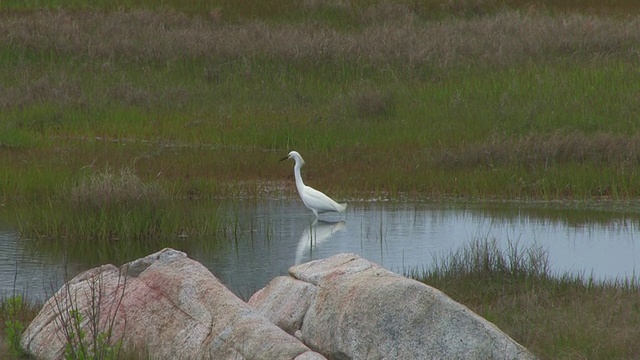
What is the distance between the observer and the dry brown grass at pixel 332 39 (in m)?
21.1

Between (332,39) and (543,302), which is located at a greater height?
(332,39)

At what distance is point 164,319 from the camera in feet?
21.5

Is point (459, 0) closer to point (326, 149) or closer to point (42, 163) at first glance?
point (326, 149)

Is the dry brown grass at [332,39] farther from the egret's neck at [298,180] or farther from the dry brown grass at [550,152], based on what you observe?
the egret's neck at [298,180]

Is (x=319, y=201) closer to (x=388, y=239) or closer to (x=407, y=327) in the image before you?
(x=388, y=239)

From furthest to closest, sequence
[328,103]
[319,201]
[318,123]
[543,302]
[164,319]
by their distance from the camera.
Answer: [328,103] < [318,123] < [319,201] < [543,302] < [164,319]

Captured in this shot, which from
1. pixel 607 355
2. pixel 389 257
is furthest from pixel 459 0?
pixel 607 355

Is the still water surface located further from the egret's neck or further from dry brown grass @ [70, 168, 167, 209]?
dry brown grass @ [70, 168, 167, 209]

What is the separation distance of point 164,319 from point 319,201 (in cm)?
728

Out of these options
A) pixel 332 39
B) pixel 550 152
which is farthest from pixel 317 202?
pixel 332 39

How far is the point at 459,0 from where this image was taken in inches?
1109

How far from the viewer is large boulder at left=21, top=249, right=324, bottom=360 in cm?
604

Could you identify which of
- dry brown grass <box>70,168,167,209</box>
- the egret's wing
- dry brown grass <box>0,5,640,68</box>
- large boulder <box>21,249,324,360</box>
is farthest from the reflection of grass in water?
dry brown grass <box>0,5,640,68</box>

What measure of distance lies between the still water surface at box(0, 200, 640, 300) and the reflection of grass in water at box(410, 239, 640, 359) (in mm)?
757
